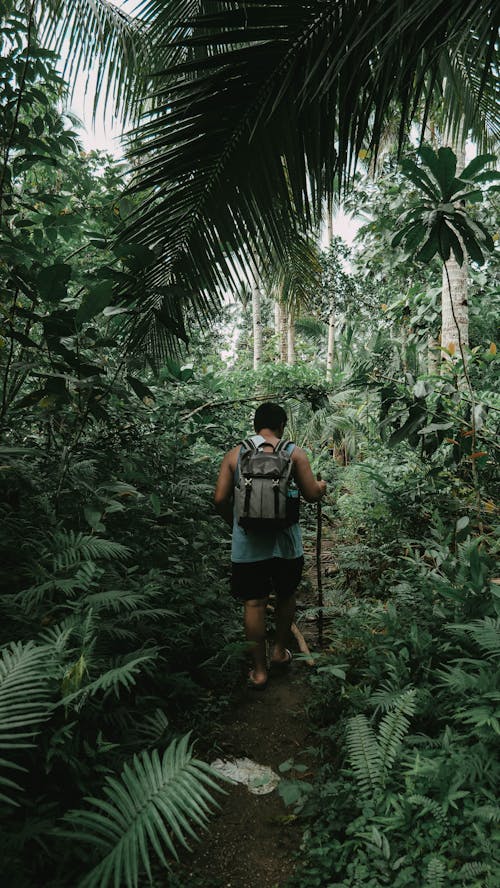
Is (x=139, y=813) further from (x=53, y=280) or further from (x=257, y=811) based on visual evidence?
(x=53, y=280)

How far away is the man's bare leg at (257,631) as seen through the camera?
9.98 feet

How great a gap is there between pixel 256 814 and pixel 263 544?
1.31 meters

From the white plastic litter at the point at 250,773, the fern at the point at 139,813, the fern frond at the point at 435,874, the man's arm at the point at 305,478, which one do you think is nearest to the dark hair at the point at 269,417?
the man's arm at the point at 305,478

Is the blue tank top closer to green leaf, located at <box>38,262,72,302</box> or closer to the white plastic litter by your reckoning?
the white plastic litter

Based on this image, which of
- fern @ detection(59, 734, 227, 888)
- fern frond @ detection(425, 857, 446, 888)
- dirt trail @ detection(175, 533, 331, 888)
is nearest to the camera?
fern @ detection(59, 734, 227, 888)

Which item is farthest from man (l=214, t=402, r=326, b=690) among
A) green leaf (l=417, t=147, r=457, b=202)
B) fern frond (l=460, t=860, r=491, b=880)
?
fern frond (l=460, t=860, r=491, b=880)

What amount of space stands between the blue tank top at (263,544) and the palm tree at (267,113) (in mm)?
1206

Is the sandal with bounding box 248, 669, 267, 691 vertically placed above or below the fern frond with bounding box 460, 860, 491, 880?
below

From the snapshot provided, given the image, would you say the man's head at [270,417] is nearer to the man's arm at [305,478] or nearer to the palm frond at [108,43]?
the man's arm at [305,478]

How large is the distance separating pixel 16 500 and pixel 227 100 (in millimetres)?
2168

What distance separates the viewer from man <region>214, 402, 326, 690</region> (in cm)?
304

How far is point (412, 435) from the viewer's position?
306 centimetres

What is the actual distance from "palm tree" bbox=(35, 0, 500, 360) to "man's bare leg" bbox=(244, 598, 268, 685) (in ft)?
5.69

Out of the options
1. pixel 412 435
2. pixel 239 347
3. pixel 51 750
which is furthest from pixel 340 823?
pixel 239 347
